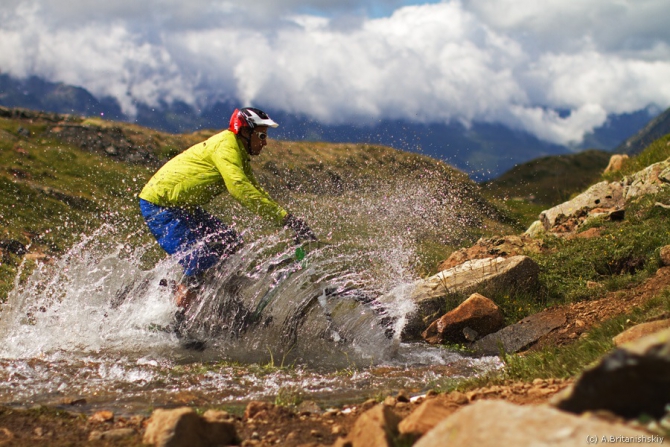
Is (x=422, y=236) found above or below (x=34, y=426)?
above

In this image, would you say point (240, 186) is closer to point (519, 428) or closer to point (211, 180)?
point (211, 180)

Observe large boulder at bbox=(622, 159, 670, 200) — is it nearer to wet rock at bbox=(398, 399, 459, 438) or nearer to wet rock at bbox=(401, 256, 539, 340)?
wet rock at bbox=(401, 256, 539, 340)

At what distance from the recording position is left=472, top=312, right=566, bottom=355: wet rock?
316 inches

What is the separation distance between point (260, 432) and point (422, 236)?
1083 centimetres

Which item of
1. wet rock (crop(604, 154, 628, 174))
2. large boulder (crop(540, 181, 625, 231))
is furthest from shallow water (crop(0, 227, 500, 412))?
wet rock (crop(604, 154, 628, 174))

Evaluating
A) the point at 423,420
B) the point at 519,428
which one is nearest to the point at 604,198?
the point at 423,420

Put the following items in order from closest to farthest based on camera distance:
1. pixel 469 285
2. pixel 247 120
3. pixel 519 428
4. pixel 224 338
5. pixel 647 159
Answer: pixel 519 428 → pixel 247 120 → pixel 224 338 → pixel 469 285 → pixel 647 159

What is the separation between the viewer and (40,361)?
6.86 meters

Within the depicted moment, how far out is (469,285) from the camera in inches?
369

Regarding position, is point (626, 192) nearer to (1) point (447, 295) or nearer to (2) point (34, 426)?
(1) point (447, 295)

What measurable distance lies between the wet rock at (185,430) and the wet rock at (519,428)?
154 centimetres

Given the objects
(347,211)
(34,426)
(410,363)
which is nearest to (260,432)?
(34,426)

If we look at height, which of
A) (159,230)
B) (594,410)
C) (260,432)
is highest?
(159,230)

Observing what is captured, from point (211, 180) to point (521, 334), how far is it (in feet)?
13.8
